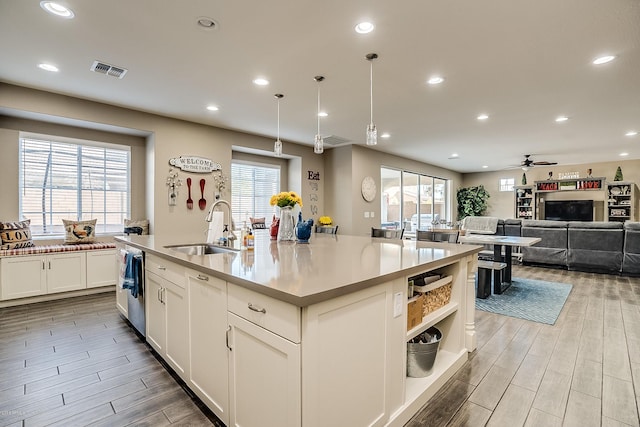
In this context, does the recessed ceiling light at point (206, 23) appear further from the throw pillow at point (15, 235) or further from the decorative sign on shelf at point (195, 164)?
the throw pillow at point (15, 235)

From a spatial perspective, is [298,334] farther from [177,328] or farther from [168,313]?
[168,313]

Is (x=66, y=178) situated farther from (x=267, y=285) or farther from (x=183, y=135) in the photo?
(x=267, y=285)

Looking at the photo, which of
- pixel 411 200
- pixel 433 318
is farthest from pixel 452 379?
pixel 411 200

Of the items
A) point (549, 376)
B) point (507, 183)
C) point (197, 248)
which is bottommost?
point (549, 376)

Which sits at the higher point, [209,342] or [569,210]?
[569,210]

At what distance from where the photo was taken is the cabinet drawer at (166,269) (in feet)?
6.44

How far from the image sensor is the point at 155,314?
93.6 inches

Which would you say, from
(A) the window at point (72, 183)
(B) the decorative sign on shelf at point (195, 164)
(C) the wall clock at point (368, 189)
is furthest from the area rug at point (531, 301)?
(A) the window at point (72, 183)

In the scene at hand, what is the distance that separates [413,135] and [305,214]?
283 cm

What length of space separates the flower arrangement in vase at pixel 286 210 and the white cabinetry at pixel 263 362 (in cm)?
151

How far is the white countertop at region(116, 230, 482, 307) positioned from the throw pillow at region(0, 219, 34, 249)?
9.55ft

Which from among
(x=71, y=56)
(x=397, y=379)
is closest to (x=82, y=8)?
(x=71, y=56)

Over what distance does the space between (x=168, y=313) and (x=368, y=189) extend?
543 cm

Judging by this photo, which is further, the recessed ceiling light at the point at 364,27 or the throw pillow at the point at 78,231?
the throw pillow at the point at 78,231
